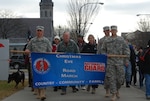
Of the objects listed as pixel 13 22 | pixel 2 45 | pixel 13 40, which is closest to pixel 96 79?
pixel 2 45

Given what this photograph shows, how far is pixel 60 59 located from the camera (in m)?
10.5

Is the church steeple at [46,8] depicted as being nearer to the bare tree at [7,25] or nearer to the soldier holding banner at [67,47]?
the bare tree at [7,25]

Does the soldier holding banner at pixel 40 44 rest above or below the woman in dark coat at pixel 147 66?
above

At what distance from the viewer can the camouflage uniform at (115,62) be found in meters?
10.4

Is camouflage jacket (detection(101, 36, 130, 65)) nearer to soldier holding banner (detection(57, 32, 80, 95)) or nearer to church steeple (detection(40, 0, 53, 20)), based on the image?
soldier holding banner (detection(57, 32, 80, 95))

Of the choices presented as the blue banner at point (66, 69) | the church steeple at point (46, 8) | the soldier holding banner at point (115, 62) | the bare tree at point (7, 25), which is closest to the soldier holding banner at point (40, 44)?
the blue banner at point (66, 69)

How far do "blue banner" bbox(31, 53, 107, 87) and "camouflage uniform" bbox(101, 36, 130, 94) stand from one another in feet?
0.82

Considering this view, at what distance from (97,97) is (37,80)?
2176 millimetres

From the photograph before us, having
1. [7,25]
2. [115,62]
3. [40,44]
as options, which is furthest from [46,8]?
[115,62]

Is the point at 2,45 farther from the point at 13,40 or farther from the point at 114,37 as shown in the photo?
the point at 13,40

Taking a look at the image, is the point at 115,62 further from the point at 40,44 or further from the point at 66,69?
the point at 40,44

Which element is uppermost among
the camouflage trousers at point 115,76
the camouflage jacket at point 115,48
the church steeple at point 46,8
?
the church steeple at point 46,8

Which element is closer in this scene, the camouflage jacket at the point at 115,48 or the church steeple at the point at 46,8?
the camouflage jacket at the point at 115,48

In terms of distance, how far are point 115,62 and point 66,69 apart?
4.35ft
